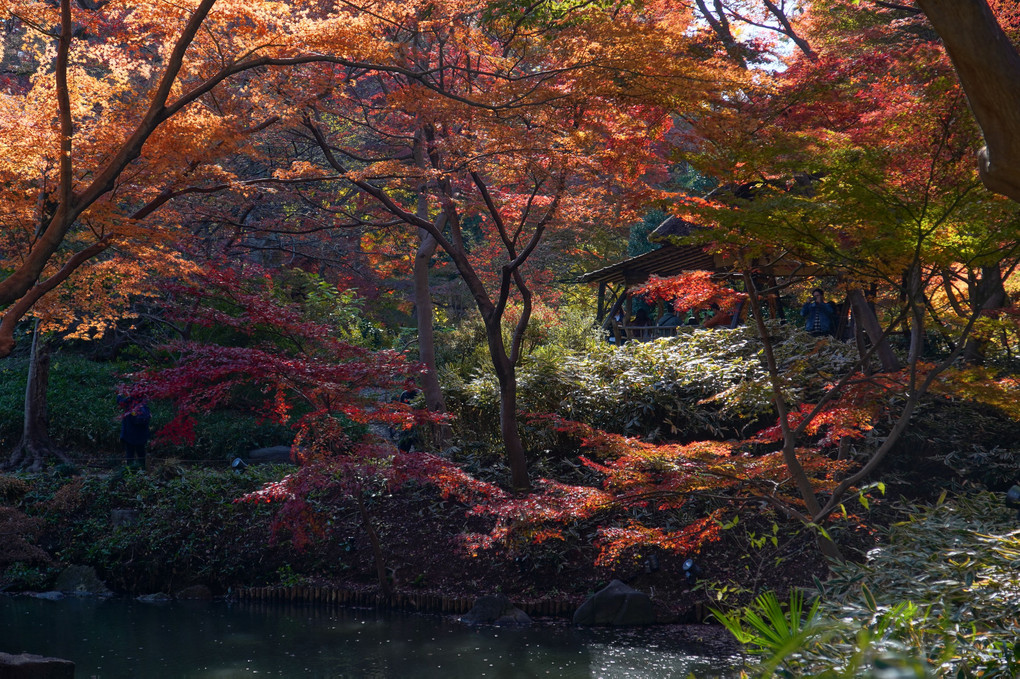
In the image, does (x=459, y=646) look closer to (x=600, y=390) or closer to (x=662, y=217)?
(x=600, y=390)

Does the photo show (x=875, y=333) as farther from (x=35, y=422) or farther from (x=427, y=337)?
(x=35, y=422)

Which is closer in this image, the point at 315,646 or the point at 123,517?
the point at 315,646

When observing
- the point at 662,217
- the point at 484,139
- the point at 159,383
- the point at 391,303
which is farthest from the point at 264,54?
the point at 662,217

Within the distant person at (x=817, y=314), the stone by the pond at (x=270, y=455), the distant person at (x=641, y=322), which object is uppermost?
the distant person at (x=641, y=322)

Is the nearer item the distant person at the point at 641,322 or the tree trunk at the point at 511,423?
the tree trunk at the point at 511,423

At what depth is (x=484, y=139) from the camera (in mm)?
9039

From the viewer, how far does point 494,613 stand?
8180mm

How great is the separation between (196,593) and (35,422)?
5209mm

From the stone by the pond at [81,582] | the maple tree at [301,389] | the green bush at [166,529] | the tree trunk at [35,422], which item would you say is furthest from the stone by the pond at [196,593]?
the tree trunk at [35,422]

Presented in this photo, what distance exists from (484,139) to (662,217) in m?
11.9

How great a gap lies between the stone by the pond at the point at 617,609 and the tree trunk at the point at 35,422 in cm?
920

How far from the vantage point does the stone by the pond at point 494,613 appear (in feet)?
26.6

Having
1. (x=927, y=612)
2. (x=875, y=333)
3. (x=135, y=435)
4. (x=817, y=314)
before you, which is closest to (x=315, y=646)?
(x=927, y=612)

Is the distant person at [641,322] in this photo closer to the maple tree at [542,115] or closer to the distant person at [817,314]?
the distant person at [817,314]
